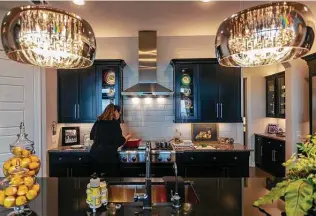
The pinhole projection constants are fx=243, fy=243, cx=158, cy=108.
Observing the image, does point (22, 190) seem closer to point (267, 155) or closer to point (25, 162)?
point (25, 162)

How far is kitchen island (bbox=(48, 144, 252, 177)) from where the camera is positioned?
3797mm

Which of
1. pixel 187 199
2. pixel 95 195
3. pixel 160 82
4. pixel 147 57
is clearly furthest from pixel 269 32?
pixel 160 82

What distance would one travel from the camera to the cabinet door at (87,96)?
416 cm

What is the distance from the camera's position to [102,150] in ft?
11.6

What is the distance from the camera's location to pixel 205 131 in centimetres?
451

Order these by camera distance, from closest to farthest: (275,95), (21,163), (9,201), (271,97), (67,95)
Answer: (9,201)
(21,163)
(67,95)
(275,95)
(271,97)

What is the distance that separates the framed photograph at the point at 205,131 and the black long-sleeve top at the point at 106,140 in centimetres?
153

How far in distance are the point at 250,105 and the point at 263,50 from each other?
5104 mm

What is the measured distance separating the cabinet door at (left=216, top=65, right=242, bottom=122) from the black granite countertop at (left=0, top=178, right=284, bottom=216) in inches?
79.3

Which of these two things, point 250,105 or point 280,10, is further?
point 250,105

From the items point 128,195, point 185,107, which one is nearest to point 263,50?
point 128,195

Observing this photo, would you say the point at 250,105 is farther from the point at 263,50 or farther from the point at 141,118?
the point at 263,50

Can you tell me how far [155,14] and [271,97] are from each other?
13.7ft

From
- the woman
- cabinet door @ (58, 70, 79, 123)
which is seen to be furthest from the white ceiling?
the woman
